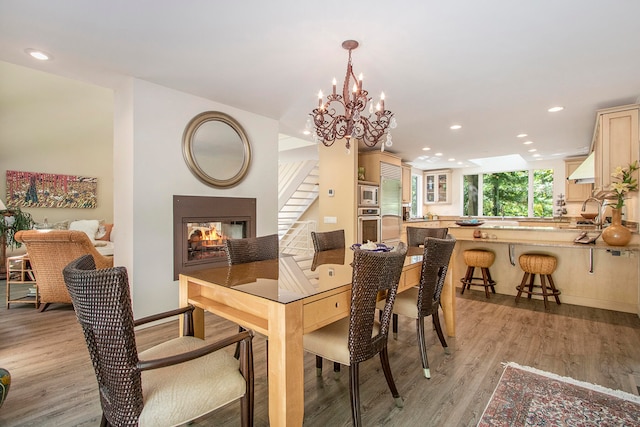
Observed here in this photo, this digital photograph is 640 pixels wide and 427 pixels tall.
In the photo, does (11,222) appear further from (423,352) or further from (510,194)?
(510,194)

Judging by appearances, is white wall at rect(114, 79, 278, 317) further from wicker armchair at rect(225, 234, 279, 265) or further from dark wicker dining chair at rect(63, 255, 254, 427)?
dark wicker dining chair at rect(63, 255, 254, 427)

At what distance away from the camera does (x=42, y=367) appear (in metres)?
2.23

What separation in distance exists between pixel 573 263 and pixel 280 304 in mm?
4048

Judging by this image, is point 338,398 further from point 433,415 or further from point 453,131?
point 453,131

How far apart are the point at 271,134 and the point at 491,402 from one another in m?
3.65

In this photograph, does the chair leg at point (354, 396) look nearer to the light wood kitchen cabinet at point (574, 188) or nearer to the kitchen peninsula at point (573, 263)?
the kitchen peninsula at point (573, 263)

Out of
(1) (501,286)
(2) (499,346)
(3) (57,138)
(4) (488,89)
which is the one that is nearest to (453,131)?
(4) (488,89)

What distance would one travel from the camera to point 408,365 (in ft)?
7.50

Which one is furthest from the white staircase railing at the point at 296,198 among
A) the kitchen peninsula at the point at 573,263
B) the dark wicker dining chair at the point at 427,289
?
the dark wicker dining chair at the point at 427,289

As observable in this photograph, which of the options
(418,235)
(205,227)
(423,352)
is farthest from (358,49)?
(205,227)

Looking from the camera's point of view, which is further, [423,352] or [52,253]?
[52,253]

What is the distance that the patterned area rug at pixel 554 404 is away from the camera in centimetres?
167

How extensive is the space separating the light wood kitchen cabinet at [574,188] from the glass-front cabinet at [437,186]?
8.68 ft

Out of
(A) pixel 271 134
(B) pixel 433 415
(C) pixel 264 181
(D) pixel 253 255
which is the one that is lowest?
(B) pixel 433 415
